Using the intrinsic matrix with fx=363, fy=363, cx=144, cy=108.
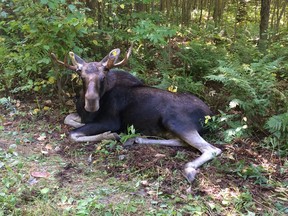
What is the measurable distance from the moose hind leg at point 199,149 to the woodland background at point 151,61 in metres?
0.38

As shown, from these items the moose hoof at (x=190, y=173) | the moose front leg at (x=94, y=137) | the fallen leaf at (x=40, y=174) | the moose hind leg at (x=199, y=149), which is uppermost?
the moose hind leg at (x=199, y=149)

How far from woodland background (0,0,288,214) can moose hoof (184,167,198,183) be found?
984mm

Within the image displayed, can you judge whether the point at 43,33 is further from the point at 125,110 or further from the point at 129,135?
the point at 129,135

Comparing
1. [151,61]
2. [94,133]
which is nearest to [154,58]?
[151,61]

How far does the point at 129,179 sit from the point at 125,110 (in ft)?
5.91

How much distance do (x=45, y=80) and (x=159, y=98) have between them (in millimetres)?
2802

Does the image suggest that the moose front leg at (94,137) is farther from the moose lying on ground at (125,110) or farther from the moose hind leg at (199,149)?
the moose hind leg at (199,149)

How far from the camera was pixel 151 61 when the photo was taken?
29.3 ft

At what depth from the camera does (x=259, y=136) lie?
6.13 m

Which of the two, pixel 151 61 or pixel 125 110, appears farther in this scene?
pixel 151 61

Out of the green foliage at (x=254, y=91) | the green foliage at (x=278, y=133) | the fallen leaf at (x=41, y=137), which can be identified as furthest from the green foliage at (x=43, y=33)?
the green foliage at (x=278, y=133)

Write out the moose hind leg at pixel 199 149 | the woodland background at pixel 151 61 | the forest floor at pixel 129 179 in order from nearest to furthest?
the forest floor at pixel 129 179 → the moose hind leg at pixel 199 149 → the woodland background at pixel 151 61

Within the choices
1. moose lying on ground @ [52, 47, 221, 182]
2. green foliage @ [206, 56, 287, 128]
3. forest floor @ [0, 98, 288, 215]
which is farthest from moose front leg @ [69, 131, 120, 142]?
green foliage @ [206, 56, 287, 128]

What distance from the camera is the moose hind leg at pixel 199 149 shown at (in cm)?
502
